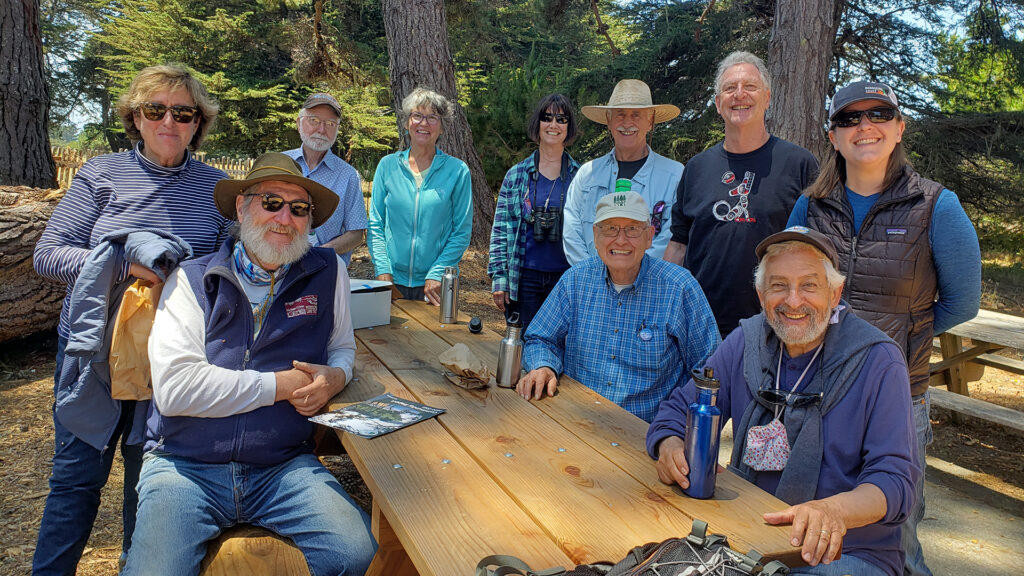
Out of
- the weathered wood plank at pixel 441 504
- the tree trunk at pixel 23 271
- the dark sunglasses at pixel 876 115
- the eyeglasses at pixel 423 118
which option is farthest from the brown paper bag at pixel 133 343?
the tree trunk at pixel 23 271

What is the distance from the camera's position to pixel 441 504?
5.47 feet

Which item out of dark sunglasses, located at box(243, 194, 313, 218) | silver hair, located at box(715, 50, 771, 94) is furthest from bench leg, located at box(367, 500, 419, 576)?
silver hair, located at box(715, 50, 771, 94)

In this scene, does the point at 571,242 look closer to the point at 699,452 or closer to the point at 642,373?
the point at 642,373

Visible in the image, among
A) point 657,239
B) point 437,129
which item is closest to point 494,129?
point 437,129

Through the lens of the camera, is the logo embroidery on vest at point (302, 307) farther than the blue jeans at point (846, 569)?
Yes

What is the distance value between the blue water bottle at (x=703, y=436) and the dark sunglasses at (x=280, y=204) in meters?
1.51

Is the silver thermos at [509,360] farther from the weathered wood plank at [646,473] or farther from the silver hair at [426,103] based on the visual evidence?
the silver hair at [426,103]

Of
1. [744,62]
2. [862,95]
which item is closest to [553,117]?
[744,62]

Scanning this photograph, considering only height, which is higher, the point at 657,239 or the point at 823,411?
the point at 657,239

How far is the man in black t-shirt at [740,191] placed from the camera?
10.3 ft

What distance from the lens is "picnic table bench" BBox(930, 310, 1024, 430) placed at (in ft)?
14.0

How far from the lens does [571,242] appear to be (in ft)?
11.9

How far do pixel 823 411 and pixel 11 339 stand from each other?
532cm

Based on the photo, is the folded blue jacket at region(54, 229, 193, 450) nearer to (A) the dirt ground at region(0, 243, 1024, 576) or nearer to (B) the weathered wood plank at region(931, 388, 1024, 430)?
(A) the dirt ground at region(0, 243, 1024, 576)
